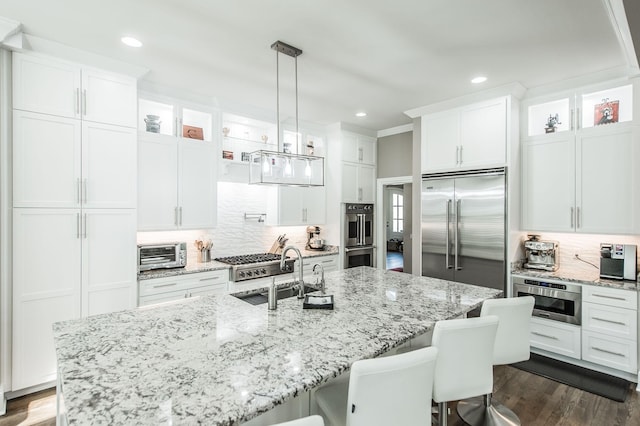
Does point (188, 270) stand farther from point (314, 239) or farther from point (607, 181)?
point (607, 181)

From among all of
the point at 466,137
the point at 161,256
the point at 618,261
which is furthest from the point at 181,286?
the point at 618,261

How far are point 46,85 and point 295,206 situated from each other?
3.00 m

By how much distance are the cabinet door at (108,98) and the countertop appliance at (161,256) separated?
1265 mm

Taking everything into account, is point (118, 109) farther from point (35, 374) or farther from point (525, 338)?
point (525, 338)

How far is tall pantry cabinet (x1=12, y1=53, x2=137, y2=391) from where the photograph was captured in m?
2.61

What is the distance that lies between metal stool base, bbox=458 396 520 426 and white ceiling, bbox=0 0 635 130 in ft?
9.26

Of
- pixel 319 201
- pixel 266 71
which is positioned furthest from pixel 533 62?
pixel 319 201

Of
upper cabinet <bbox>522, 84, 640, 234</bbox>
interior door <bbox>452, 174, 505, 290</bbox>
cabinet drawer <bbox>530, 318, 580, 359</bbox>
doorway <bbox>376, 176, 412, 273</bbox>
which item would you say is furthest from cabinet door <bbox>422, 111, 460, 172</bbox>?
cabinet drawer <bbox>530, 318, 580, 359</bbox>

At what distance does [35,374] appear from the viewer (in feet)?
8.79

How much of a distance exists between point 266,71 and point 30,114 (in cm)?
202

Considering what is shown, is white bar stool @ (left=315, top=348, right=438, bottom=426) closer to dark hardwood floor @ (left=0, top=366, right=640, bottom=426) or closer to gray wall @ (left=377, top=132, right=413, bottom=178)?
dark hardwood floor @ (left=0, top=366, right=640, bottom=426)

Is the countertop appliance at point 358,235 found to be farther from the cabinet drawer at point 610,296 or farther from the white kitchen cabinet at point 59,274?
the white kitchen cabinet at point 59,274

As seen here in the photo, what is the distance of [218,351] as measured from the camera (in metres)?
1.44

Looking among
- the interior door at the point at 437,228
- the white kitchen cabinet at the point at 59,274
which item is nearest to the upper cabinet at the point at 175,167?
the white kitchen cabinet at the point at 59,274
